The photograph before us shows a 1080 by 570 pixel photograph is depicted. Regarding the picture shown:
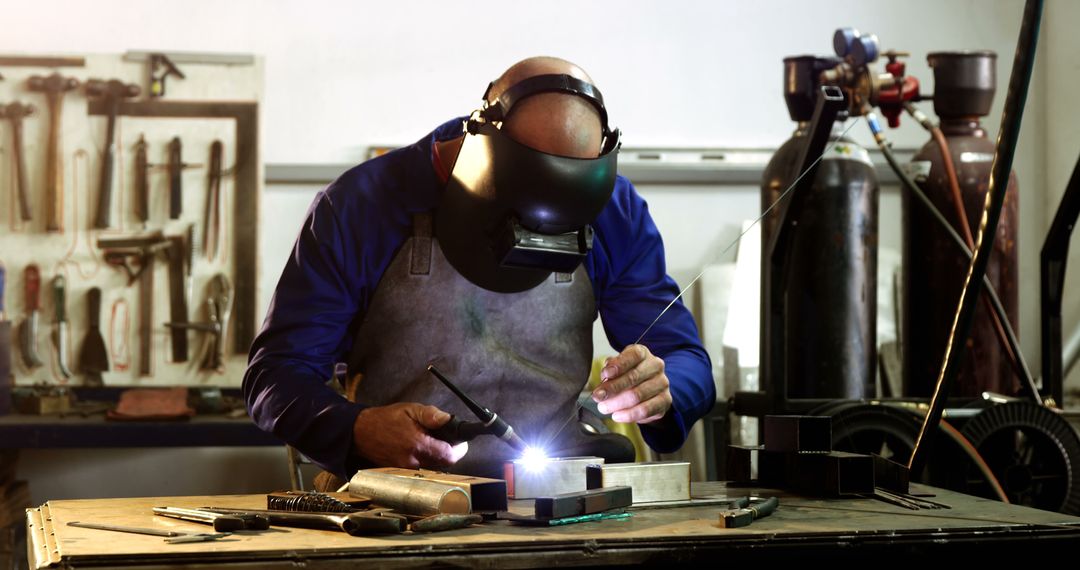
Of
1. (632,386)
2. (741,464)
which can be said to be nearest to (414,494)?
(632,386)

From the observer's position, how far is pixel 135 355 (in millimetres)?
3994

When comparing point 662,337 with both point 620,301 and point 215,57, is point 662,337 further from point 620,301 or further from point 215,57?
point 215,57

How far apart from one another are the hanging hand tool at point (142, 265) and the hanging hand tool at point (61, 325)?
182 millimetres

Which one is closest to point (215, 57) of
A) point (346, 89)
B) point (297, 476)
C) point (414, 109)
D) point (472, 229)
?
point (346, 89)

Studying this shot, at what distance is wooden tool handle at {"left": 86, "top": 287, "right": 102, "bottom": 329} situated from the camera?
3951 mm

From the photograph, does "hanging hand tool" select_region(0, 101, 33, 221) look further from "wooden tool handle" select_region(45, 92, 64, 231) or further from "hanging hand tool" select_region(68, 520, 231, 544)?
"hanging hand tool" select_region(68, 520, 231, 544)

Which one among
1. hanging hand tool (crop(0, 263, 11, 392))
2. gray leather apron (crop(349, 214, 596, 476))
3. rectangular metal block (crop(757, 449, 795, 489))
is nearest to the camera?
rectangular metal block (crop(757, 449, 795, 489))

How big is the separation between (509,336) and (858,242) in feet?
4.99

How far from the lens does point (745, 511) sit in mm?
1361

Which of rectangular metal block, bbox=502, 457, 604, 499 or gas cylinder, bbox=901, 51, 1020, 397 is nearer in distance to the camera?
rectangular metal block, bbox=502, 457, 604, 499

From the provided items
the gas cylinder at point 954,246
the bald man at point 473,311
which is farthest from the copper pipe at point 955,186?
the bald man at point 473,311

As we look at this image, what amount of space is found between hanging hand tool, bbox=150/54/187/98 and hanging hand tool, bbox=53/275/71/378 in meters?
0.73

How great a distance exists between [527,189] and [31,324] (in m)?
2.82

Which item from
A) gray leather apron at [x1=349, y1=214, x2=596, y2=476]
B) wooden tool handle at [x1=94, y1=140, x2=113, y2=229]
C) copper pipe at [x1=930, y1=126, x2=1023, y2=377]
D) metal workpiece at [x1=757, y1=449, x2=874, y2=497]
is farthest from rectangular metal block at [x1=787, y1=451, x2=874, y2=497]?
wooden tool handle at [x1=94, y1=140, x2=113, y2=229]
